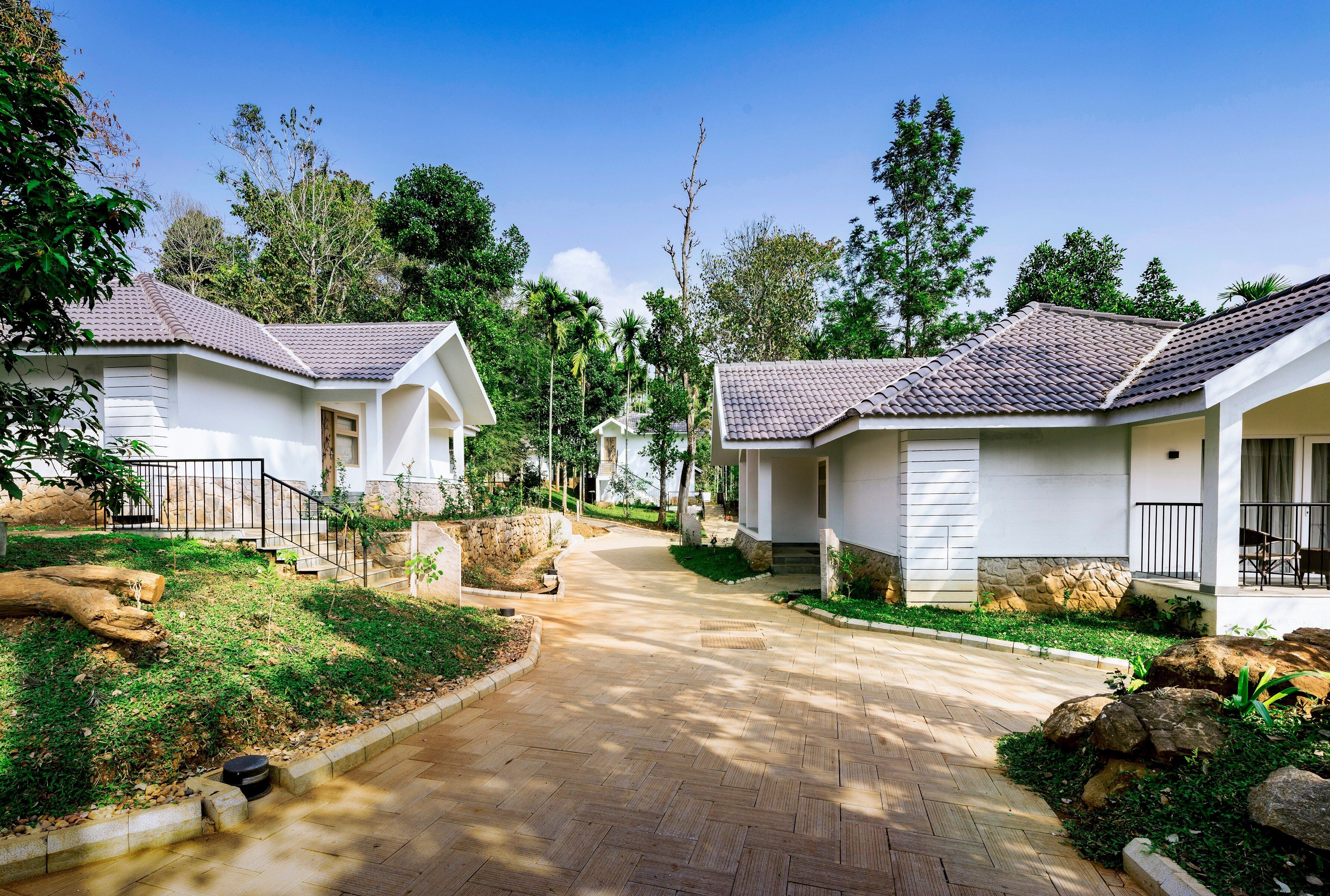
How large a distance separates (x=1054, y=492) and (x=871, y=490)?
2.84m

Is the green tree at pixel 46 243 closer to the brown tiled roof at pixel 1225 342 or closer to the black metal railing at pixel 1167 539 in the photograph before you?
the brown tiled roof at pixel 1225 342

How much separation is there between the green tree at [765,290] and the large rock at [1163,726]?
24663 millimetres

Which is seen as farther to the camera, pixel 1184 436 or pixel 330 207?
pixel 330 207

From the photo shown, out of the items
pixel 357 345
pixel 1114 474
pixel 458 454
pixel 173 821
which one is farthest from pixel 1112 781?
Answer: pixel 458 454

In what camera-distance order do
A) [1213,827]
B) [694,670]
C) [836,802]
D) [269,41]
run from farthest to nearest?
[269,41] → [694,670] → [836,802] → [1213,827]

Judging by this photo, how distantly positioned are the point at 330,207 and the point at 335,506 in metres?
21.7

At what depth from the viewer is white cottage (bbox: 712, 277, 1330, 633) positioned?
7270 millimetres

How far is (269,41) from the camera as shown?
51.8 ft

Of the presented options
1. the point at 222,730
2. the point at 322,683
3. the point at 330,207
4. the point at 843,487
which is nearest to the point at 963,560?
the point at 843,487

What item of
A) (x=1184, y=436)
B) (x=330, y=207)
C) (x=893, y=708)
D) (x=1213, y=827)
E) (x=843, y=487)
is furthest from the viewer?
(x=330, y=207)

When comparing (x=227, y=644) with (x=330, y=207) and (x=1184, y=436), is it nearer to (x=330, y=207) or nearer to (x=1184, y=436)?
(x=1184, y=436)

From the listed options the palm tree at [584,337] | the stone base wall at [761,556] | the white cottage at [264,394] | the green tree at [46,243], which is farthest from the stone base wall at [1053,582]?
the palm tree at [584,337]

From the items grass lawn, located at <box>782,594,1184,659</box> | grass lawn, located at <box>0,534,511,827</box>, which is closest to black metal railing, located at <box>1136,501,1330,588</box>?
grass lawn, located at <box>782,594,1184,659</box>

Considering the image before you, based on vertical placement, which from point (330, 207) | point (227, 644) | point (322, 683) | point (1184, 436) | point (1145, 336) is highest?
point (330, 207)
